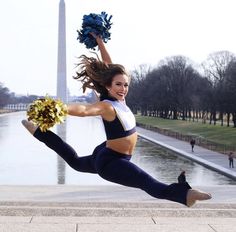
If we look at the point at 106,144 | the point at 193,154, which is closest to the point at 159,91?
the point at 193,154

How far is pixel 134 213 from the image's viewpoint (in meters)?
11.6

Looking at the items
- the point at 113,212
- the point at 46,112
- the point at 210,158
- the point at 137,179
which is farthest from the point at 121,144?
the point at 210,158

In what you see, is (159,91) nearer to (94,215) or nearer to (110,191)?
(110,191)

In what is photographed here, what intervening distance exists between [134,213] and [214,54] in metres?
72.8

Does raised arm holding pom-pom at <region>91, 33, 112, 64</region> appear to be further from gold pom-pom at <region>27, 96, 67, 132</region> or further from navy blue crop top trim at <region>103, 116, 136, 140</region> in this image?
gold pom-pom at <region>27, 96, 67, 132</region>

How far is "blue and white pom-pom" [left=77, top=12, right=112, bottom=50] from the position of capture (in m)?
6.61

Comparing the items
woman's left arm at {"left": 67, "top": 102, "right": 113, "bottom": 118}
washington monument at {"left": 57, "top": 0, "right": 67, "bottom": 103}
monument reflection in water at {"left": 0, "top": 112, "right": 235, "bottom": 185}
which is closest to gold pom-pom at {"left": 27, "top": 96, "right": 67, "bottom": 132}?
woman's left arm at {"left": 67, "top": 102, "right": 113, "bottom": 118}

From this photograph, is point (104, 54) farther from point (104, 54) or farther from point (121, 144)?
point (121, 144)

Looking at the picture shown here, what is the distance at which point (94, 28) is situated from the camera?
6.61 metres

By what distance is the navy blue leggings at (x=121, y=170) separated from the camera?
5367 mm

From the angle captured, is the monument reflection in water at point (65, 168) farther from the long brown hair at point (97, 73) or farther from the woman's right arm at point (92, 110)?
the woman's right arm at point (92, 110)

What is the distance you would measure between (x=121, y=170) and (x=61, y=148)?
72 centimetres

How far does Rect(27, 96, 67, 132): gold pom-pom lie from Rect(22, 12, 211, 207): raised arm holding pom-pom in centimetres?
14

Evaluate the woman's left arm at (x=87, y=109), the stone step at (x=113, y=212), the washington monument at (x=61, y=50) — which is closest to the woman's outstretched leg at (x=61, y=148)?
the woman's left arm at (x=87, y=109)
